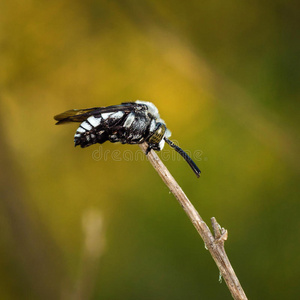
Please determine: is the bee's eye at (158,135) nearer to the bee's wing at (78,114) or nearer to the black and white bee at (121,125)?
the black and white bee at (121,125)

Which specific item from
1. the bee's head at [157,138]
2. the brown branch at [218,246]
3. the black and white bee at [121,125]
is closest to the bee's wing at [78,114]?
the black and white bee at [121,125]

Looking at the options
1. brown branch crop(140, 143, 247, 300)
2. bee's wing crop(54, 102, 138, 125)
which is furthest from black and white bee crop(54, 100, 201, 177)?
brown branch crop(140, 143, 247, 300)

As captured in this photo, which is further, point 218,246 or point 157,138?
point 157,138

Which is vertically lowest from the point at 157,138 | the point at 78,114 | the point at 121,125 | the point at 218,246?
the point at 218,246

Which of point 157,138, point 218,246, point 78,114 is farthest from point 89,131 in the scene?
point 218,246

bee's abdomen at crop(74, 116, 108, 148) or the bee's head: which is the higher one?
bee's abdomen at crop(74, 116, 108, 148)

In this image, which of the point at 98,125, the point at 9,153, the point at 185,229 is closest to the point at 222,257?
the point at 98,125

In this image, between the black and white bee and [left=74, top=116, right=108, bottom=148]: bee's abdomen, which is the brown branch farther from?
[left=74, top=116, right=108, bottom=148]: bee's abdomen

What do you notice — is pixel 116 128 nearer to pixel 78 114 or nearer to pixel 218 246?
pixel 78 114
